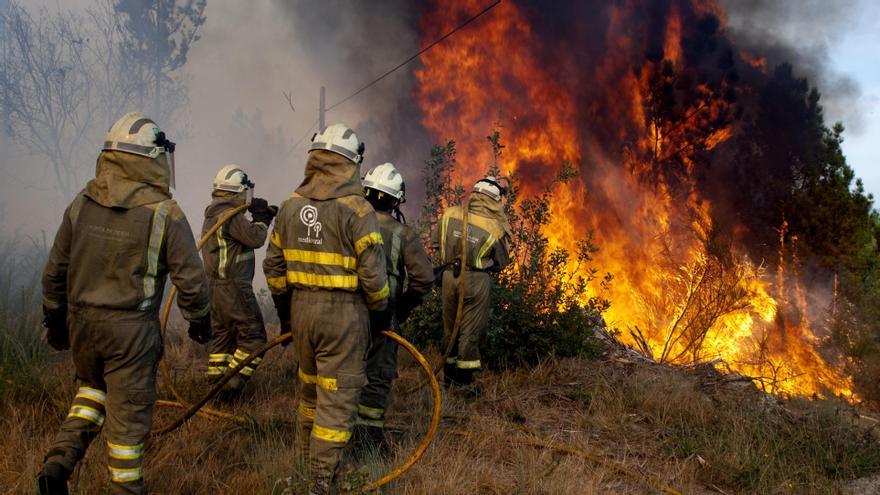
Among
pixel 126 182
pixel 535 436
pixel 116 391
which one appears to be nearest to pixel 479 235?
pixel 535 436

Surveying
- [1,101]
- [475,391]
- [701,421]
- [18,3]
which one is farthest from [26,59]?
[701,421]

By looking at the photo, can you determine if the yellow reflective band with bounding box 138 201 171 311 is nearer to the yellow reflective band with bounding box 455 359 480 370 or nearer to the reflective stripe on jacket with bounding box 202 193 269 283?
the reflective stripe on jacket with bounding box 202 193 269 283

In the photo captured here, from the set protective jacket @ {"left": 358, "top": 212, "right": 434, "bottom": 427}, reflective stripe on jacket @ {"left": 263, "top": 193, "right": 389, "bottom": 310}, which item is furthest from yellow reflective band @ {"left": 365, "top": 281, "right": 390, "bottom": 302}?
protective jacket @ {"left": 358, "top": 212, "right": 434, "bottom": 427}

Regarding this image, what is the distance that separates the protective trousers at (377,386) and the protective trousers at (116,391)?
5.45ft

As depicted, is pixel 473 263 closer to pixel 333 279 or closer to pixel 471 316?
pixel 471 316

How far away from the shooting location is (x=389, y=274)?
4523 mm

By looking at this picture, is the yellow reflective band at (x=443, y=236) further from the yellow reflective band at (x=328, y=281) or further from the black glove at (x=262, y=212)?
the yellow reflective band at (x=328, y=281)

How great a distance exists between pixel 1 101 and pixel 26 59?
4.07 ft

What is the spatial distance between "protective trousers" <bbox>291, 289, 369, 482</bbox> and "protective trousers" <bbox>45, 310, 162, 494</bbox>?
0.92 meters

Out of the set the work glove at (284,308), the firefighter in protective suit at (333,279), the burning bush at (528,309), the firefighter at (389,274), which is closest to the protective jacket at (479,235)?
the burning bush at (528,309)

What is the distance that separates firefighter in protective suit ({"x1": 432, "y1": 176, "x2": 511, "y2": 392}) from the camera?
6.39 meters

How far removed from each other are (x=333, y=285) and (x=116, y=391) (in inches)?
52.6

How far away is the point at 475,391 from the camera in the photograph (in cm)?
637

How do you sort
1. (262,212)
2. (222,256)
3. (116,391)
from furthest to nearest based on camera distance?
(222,256) < (262,212) < (116,391)
